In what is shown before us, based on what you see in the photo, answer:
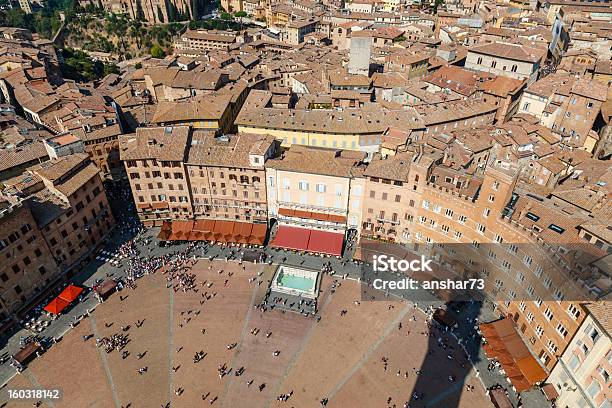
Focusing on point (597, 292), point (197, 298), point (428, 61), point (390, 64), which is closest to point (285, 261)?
point (197, 298)

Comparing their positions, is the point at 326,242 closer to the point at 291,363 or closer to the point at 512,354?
the point at 291,363

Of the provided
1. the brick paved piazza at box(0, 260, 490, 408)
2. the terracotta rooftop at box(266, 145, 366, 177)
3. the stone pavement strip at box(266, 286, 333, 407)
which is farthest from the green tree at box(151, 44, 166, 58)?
the stone pavement strip at box(266, 286, 333, 407)

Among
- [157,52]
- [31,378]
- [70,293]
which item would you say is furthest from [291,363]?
[157,52]

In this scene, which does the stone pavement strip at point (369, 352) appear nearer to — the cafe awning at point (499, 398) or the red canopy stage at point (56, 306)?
the cafe awning at point (499, 398)

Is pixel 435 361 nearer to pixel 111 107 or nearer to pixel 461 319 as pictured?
pixel 461 319

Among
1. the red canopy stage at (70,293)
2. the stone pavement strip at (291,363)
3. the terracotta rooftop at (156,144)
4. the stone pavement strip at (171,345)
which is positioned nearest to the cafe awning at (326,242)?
the stone pavement strip at (291,363)

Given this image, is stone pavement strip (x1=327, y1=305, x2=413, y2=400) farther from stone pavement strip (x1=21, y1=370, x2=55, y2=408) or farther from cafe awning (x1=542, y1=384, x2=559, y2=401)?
stone pavement strip (x1=21, y1=370, x2=55, y2=408)

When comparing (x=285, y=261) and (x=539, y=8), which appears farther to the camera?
(x=539, y=8)
